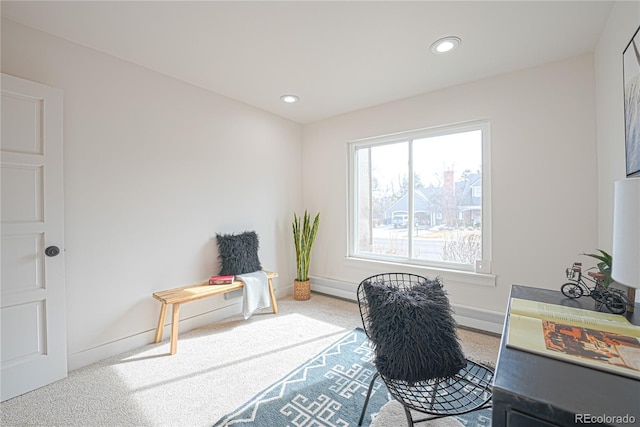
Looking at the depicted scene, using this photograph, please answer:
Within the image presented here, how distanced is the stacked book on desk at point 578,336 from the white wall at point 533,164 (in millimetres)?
1398

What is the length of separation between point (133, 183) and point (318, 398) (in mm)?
2283

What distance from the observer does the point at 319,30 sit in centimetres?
200

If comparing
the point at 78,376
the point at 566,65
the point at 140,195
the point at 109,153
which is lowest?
the point at 78,376

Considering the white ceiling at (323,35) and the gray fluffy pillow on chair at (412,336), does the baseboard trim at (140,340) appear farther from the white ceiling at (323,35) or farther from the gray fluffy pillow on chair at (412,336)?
the white ceiling at (323,35)

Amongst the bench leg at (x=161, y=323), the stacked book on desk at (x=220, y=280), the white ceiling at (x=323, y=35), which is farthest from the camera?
the stacked book on desk at (x=220, y=280)

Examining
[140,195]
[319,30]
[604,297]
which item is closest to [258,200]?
[140,195]

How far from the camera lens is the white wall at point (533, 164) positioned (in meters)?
2.29

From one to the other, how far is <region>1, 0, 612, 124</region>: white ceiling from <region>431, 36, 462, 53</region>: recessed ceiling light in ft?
0.18

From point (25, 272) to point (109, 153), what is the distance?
3.37 feet

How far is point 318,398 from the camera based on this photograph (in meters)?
1.78

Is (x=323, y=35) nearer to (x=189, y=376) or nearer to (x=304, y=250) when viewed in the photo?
(x=304, y=250)

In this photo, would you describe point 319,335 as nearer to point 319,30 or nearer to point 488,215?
point 488,215

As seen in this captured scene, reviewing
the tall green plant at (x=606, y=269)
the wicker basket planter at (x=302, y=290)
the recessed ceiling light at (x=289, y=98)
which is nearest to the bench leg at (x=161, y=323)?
the wicker basket planter at (x=302, y=290)

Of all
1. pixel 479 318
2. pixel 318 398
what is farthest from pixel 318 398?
pixel 479 318
